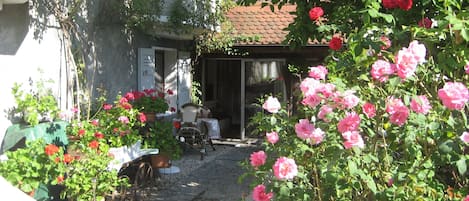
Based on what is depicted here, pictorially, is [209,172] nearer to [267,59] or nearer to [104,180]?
[104,180]

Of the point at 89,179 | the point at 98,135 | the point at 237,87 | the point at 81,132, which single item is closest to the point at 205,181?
the point at 98,135

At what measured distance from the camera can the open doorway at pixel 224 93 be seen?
45.9ft

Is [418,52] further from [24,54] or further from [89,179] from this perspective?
[24,54]

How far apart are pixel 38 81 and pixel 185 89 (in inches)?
218

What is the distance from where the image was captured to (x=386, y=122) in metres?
2.91

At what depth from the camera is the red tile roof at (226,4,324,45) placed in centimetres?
1205

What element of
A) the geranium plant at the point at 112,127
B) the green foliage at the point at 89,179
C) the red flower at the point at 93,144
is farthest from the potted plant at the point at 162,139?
the green foliage at the point at 89,179

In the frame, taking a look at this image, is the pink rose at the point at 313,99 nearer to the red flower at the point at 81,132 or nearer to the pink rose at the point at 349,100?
the pink rose at the point at 349,100

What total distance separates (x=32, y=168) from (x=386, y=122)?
3.51 meters

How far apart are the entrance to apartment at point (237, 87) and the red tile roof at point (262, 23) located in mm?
694

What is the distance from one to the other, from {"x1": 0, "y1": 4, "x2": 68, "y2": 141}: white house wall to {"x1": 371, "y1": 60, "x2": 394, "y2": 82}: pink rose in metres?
4.86

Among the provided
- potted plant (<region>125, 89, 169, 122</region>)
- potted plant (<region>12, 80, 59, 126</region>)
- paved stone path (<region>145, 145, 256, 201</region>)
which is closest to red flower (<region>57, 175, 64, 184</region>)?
potted plant (<region>12, 80, 59, 126</region>)

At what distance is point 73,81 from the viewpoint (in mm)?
7426

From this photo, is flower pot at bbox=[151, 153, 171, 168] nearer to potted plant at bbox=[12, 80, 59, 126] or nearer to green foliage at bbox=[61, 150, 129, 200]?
potted plant at bbox=[12, 80, 59, 126]
